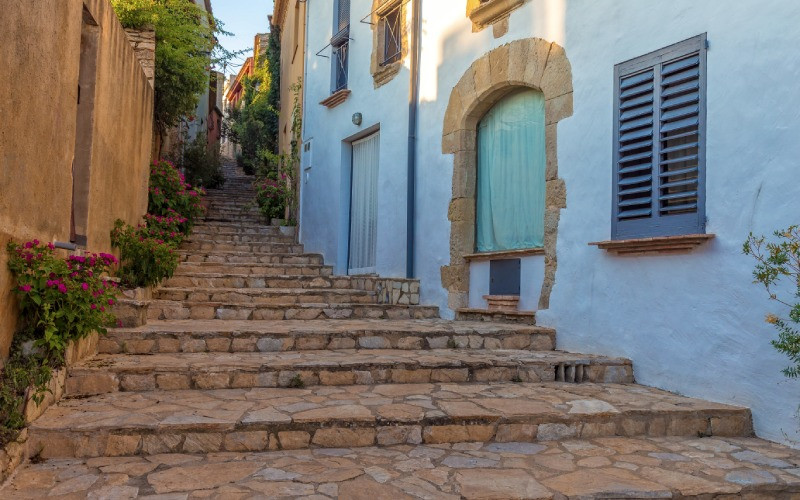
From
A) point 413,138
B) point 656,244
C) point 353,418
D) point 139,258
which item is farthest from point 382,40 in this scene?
point 353,418

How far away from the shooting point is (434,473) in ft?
10.6

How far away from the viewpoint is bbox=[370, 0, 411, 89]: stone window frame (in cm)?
839

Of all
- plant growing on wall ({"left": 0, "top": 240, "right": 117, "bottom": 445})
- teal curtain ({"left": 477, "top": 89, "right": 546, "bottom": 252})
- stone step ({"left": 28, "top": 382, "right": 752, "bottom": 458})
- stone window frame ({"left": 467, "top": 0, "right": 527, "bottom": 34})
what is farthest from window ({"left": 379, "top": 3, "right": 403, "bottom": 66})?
plant growing on wall ({"left": 0, "top": 240, "right": 117, "bottom": 445})

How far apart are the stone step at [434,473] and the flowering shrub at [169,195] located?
5.67 metres

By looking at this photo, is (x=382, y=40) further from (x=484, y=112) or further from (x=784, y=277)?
(x=784, y=277)

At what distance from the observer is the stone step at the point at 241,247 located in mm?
9438

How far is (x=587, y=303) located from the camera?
5570mm

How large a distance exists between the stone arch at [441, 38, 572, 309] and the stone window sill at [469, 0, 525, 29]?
35 centimetres

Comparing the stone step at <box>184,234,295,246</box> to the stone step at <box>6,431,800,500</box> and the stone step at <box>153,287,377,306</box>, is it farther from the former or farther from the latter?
the stone step at <box>6,431,800,500</box>

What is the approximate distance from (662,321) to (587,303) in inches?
31.5

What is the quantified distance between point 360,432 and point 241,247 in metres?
6.68

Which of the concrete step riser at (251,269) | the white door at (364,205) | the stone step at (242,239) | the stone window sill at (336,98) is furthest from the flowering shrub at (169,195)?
the stone window sill at (336,98)

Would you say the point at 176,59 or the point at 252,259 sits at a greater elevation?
the point at 176,59

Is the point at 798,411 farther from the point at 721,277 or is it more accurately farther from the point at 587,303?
the point at 587,303
